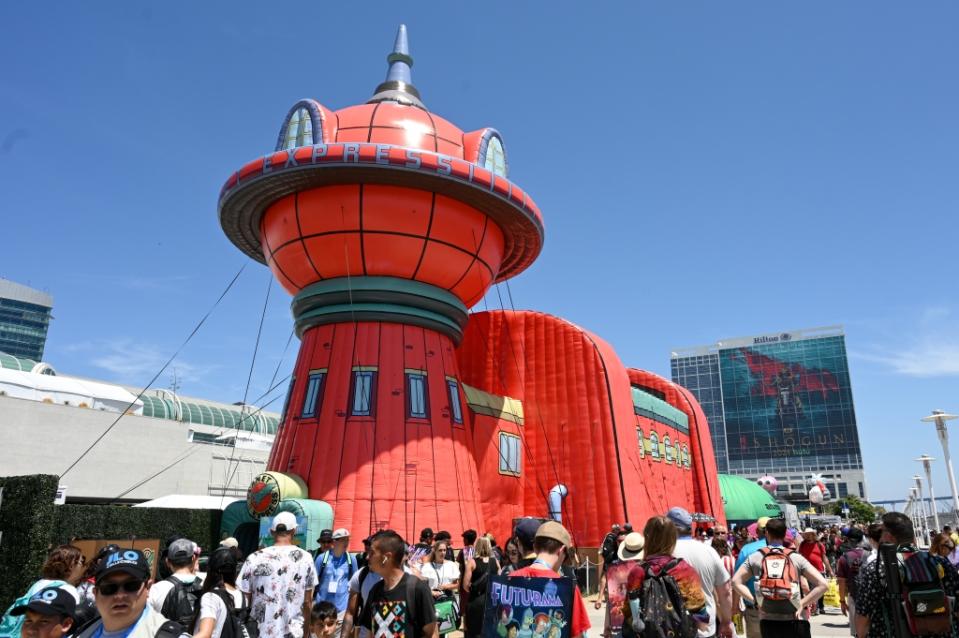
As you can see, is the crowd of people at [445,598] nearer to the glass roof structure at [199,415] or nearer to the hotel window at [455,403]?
the hotel window at [455,403]

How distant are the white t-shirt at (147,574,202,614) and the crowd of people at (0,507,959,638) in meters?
0.01

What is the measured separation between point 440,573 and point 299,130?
12228 mm

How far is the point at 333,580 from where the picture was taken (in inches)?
344

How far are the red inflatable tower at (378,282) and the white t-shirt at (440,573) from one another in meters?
7.49

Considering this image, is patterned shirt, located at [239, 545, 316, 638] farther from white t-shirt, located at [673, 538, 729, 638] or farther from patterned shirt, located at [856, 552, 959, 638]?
patterned shirt, located at [856, 552, 959, 638]

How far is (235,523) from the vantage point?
15789 mm

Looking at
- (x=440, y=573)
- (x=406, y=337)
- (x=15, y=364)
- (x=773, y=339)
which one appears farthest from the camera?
(x=773, y=339)

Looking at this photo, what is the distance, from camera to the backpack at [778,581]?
18.9ft

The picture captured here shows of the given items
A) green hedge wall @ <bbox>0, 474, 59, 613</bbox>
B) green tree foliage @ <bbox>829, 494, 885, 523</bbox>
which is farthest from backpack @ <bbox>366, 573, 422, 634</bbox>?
green tree foliage @ <bbox>829, 494, 885, 523</bbox>

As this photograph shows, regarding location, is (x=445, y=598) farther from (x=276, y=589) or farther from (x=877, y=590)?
(x=877, y=590)

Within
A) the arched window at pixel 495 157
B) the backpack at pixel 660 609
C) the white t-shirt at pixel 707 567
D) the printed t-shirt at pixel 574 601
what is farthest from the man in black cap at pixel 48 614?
the arched window at pixel 495 157

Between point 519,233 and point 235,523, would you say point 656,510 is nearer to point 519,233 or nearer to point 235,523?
point 519,233

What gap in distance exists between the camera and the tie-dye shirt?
4.16 meters

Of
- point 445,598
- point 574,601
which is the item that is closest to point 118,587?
point 574,601
